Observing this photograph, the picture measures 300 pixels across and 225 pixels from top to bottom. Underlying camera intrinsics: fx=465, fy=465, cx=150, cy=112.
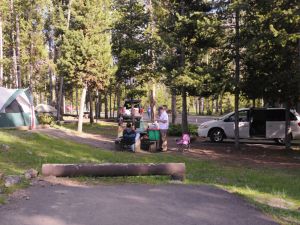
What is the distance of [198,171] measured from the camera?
1402cm

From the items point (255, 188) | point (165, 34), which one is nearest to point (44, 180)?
point (255, 188)

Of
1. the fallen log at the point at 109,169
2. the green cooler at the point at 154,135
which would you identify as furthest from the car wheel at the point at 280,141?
the fallen log at the point at 109,169

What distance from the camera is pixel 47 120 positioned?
30859mm

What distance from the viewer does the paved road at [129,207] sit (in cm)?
661

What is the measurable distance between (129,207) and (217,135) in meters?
16.3

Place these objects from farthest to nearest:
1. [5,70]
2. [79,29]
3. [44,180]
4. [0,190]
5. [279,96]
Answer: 1. [5,70]
2. [79,29]
3. [279,96]
4. [44,180]
5. [0,190]

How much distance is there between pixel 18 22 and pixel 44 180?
34408mm

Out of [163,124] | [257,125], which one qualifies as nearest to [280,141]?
[257,125]

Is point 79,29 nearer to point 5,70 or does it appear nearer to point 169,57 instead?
point 169,57

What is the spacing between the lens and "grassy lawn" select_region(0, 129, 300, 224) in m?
8.91

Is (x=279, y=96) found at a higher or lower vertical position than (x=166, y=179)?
higher

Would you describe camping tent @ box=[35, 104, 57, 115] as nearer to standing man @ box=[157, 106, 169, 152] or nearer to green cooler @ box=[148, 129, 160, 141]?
green cooler @ box=[148, 129, 160, 141]

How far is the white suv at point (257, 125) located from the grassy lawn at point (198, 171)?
5889 mm

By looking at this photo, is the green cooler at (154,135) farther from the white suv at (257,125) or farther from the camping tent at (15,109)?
the camping tent at (15,109)
